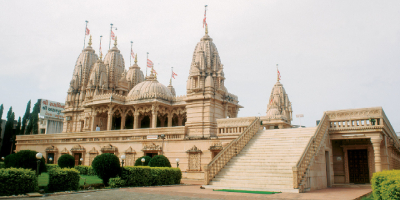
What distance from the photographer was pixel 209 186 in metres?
16.0

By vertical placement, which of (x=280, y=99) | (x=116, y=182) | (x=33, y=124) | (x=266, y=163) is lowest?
(x=116, y=182)

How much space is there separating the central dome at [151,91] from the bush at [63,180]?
2056 cm

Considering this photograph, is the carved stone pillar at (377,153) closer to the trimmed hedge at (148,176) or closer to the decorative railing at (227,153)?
the decorative railing at (227,153)

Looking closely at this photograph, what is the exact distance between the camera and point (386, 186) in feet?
30.3

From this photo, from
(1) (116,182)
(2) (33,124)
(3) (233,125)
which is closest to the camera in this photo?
(1) (116,182)

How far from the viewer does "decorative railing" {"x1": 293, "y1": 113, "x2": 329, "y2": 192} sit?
45.6ft

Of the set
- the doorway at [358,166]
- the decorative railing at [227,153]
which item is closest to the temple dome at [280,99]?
the doorway at [358,166]

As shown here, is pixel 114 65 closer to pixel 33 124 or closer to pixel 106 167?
pixel 33 124

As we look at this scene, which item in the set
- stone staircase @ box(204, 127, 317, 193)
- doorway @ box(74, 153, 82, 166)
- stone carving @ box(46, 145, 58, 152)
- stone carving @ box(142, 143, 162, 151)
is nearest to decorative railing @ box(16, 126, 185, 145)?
stone carving @ box(46, 145, 58, 152)

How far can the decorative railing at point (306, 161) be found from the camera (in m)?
13.9

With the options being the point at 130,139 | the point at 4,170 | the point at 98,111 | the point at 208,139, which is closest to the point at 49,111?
the point at 98,111

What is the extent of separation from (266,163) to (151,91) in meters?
21.8

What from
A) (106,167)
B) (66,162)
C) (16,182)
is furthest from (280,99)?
(16,182)

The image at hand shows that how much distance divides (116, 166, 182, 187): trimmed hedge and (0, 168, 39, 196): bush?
188 inches
